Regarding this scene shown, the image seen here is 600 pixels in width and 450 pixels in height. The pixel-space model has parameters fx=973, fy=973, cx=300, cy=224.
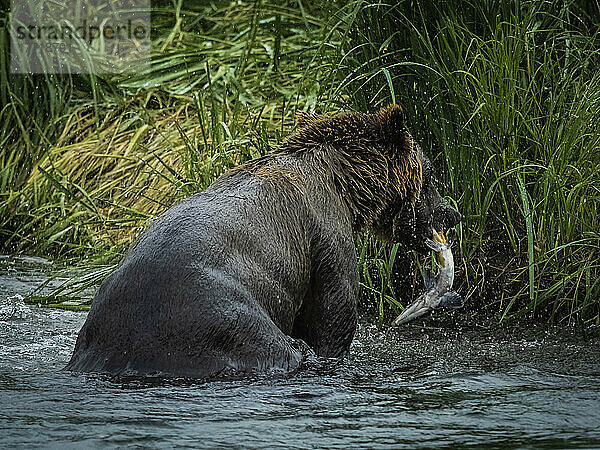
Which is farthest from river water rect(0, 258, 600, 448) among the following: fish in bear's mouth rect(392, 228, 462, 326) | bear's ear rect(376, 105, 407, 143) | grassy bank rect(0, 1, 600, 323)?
bear's ear rect(376, 105, 407, 143)

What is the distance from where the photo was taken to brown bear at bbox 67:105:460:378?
367cm

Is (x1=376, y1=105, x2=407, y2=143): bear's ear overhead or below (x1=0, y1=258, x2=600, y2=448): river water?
overhead

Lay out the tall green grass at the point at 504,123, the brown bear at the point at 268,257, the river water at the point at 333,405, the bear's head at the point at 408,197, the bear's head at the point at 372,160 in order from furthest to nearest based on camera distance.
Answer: the tall green grass at the point at 504,123, the bear's head at the point at 408,197, the bear's head at the point at 372,160, the brown bear at the point at 268,257, the river water at the point at 333,405

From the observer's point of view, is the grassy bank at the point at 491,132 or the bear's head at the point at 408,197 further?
the grassy bank at the point at 491,132

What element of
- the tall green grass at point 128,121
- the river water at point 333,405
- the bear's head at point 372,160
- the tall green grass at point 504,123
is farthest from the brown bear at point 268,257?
the tall green grass at point 128,121

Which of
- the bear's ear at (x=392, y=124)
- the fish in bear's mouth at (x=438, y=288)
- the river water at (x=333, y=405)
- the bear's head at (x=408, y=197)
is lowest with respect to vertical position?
the river water at (x=333, y=405)

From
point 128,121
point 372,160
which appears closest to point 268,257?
point 372,160

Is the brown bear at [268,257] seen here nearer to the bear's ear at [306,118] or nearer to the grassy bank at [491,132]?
the bear's ear at [306,118]

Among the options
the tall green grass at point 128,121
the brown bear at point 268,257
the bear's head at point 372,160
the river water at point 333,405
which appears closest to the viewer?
the river water at point 333,405

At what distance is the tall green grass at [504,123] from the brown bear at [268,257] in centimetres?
56

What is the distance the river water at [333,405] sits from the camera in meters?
3.03

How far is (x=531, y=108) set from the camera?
589 centimetres

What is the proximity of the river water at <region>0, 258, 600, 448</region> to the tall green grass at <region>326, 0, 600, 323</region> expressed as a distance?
2.93 ft

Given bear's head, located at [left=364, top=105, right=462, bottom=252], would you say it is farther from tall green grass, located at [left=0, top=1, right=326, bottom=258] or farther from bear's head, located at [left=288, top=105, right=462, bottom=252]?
tall green grass, located at [left=0, top=1, right=326, bottom=258]
